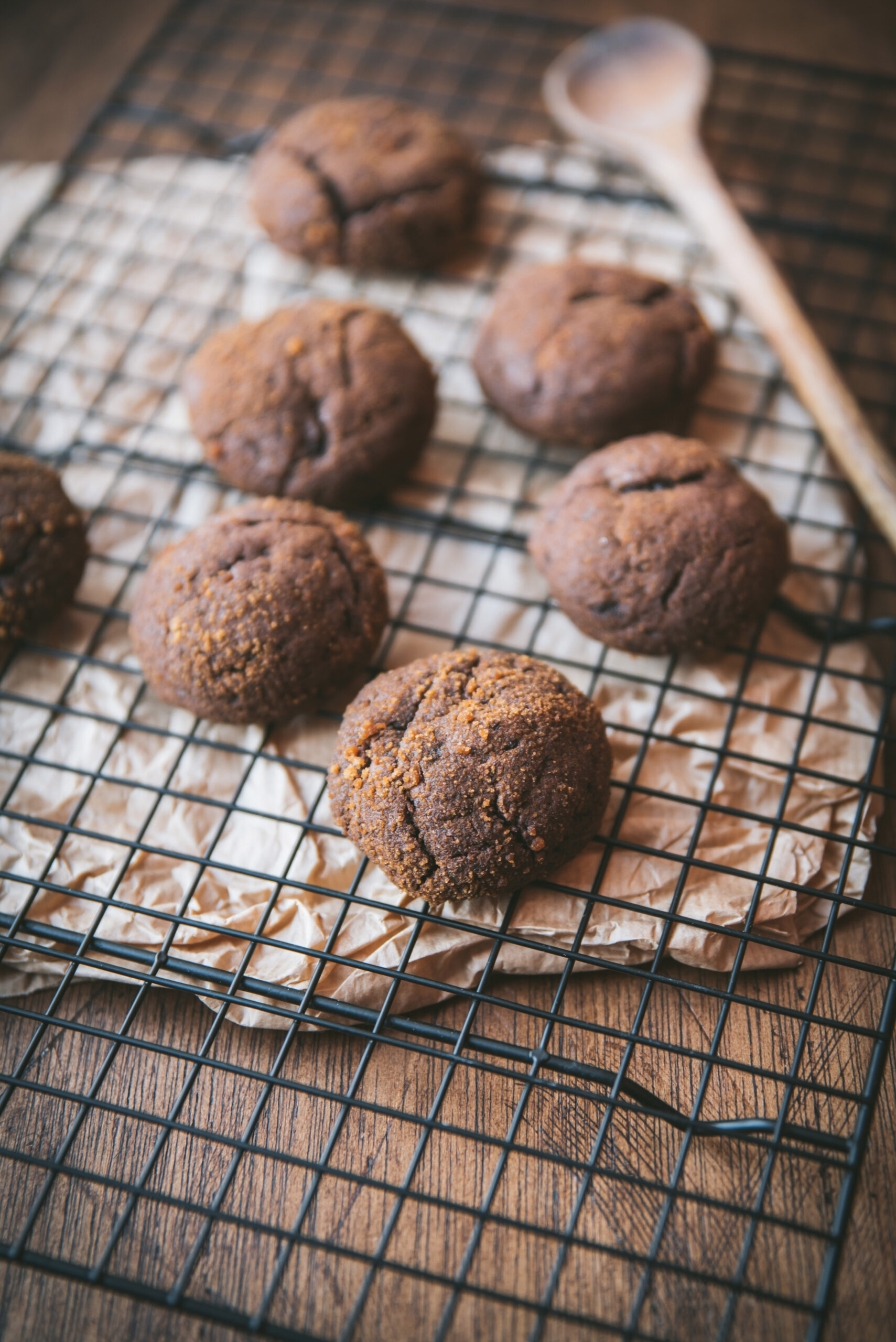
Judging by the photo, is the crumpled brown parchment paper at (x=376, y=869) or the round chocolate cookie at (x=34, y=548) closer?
Answer: the crumpled brown parchment paper at (x=376, y=869)

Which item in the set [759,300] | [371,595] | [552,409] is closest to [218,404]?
[371,595]

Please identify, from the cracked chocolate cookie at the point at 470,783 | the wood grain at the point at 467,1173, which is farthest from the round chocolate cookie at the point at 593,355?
the wood grain at the point at 467,1173

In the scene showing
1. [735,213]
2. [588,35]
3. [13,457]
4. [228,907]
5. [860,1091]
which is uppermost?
[588,35]

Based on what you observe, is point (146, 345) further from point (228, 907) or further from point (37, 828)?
point (228, 907)

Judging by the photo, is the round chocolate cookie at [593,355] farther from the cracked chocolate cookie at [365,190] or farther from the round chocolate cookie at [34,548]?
the round chocolate cookie at [34,548]

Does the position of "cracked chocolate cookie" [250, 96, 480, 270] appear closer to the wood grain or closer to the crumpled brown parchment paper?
the crumpled brown parchment paper
